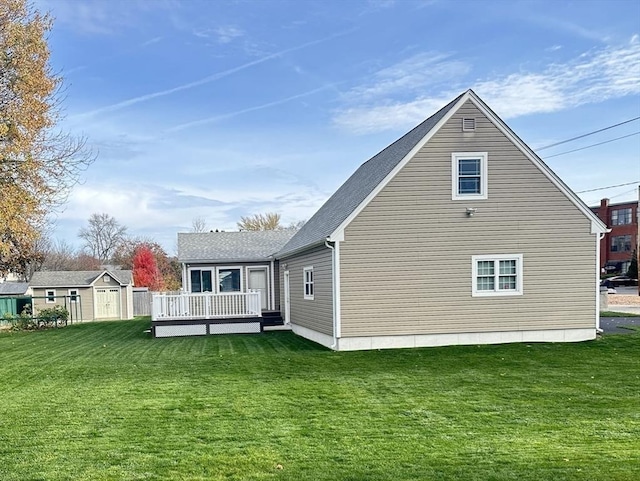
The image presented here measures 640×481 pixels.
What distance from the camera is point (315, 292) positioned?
1512cm

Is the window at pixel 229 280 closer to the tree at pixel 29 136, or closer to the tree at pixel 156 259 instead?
the tree at pixel 29 136

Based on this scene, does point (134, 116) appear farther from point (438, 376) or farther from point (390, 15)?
point (438, 376)

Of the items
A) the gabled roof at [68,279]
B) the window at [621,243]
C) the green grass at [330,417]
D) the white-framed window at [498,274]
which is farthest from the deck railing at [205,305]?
the window at [621,243]

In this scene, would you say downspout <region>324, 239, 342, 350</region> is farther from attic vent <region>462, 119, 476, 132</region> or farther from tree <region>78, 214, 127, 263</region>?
tree <region>78, 214, 127, 263</region>

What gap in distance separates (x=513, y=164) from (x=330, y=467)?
10917 millimetres

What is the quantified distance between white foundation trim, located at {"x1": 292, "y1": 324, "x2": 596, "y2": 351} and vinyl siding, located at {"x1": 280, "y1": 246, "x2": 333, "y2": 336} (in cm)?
67

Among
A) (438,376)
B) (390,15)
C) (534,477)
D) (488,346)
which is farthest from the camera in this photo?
(390,15)

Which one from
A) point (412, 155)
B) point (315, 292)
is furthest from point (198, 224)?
point (412, 155)

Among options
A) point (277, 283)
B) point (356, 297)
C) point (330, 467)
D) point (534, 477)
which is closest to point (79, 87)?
point (277, 283)

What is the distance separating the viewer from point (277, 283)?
72.0 feet

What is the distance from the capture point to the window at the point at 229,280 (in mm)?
21656

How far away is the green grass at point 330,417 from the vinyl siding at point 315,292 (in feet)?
5.88

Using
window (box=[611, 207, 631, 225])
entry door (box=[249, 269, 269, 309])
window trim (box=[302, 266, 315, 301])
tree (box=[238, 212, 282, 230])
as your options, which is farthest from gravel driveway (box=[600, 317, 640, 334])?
window (box=[611, 207, 631, 225])

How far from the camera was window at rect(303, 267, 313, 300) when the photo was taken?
1599cm
